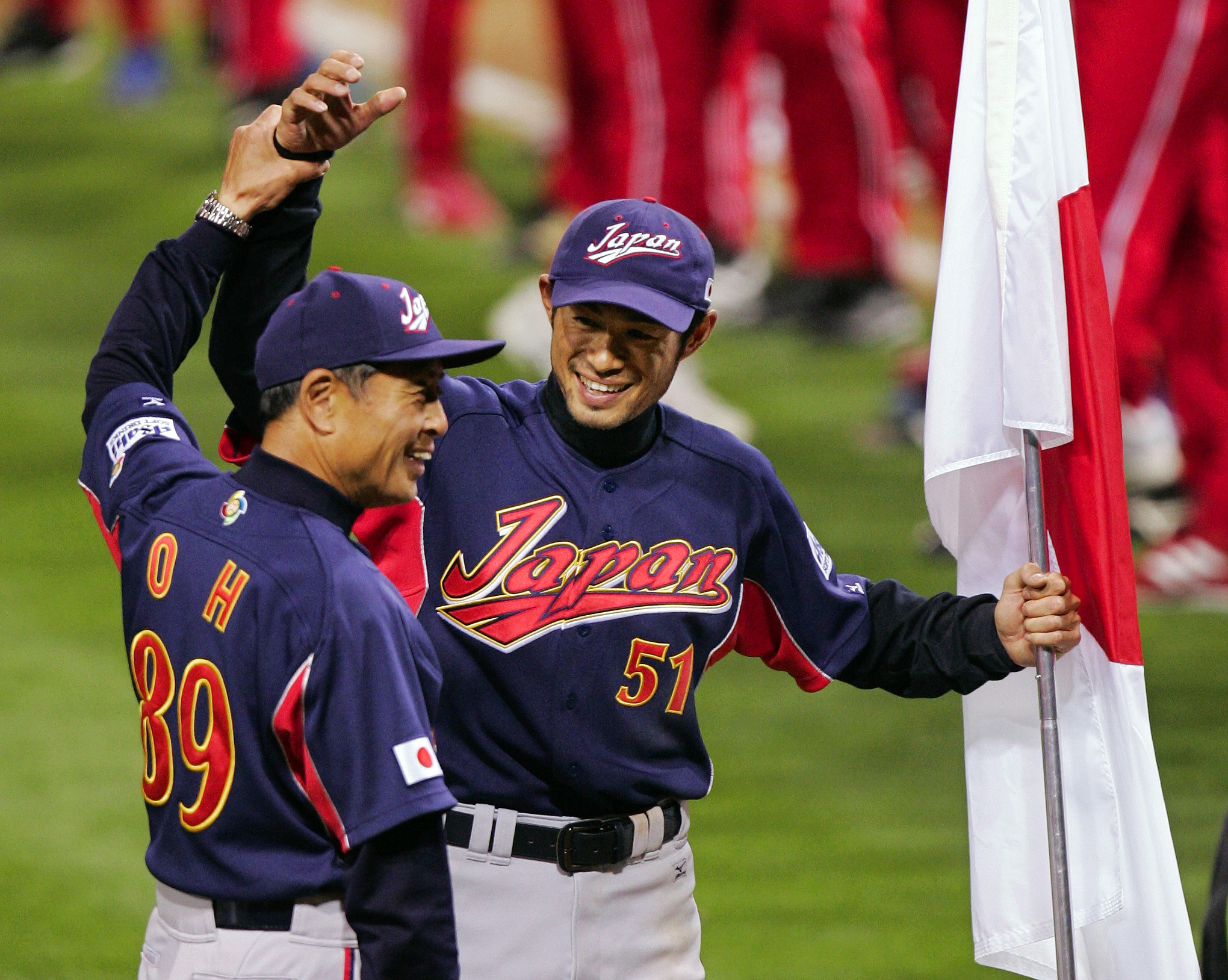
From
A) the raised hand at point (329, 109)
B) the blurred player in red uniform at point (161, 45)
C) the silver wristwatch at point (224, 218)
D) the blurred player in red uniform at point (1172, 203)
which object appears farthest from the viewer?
the blurred player in red uniform at point (161, 45)

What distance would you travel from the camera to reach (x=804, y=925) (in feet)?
17.6

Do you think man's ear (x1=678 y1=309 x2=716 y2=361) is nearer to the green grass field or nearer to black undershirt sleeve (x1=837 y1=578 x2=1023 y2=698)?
black undershirt sleeve (x1=837 y1=578 x2=1023 y2=698)

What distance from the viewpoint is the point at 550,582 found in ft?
10.6

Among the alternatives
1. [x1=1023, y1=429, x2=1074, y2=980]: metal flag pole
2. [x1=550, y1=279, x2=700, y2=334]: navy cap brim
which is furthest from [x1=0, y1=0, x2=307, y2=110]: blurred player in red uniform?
[x1=1023, y1=429, x2=1074, y2=980]: metal flag pole

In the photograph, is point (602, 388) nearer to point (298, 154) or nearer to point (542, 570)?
point (542, 570)

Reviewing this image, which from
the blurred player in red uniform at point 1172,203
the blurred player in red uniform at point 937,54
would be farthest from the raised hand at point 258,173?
the blurred player in red uniform at point 937,54

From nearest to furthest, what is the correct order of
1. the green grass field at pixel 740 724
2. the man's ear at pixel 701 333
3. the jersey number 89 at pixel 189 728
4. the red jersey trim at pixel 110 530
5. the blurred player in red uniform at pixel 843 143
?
the jersey number 89 at pixel 189 728
the red jersey trim at pixel 110 530
the man's ear at pixel 701 333
the green grass field at pixel 740 724
the blurred player in red uniform at pixel 843 143

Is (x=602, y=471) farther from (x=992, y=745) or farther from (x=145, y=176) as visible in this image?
(x=145, y=176)

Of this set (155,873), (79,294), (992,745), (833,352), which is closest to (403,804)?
(155,873)

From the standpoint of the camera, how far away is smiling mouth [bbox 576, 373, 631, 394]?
10.6ft

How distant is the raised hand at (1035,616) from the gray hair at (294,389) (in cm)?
122

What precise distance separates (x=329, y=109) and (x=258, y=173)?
17 cm

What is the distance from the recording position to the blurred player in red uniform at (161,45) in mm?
11867

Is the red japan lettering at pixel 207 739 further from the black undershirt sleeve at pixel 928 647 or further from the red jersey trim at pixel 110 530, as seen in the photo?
the black undershirt sleeve at pixel 928 647
